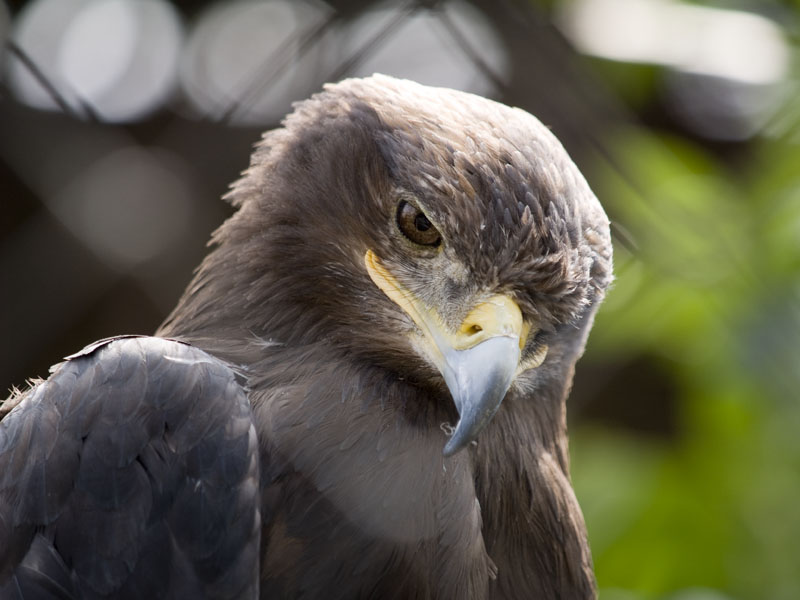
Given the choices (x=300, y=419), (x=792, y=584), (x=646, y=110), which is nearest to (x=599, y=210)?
(x=300, y=419)

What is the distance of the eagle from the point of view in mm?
1727

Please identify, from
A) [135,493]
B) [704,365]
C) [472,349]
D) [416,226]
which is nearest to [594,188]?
[704,365]

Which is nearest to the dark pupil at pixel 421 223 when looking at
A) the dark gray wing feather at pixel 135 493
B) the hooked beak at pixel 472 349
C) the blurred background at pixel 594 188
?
the hooked beak at pixel 472 349

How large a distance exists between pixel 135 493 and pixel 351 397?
1.33ft

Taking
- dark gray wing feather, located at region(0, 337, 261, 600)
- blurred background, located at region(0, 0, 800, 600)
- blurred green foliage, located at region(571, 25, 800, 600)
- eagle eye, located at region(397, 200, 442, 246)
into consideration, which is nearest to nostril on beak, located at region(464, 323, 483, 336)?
eagle eye, located at region(397, 200, 442, 246)

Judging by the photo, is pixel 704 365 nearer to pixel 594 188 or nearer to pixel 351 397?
pixel 594 188

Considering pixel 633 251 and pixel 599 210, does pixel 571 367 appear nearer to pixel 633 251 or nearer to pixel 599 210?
pixel 599 210

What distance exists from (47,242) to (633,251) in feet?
6.77

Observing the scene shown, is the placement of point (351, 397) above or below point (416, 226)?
below

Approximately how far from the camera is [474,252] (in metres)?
A: 1.81

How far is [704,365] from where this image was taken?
3236mm

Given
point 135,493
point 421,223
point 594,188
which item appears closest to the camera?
point 135,493

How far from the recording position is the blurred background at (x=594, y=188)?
293 centimetres

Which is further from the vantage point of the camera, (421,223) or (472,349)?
(421,223)
